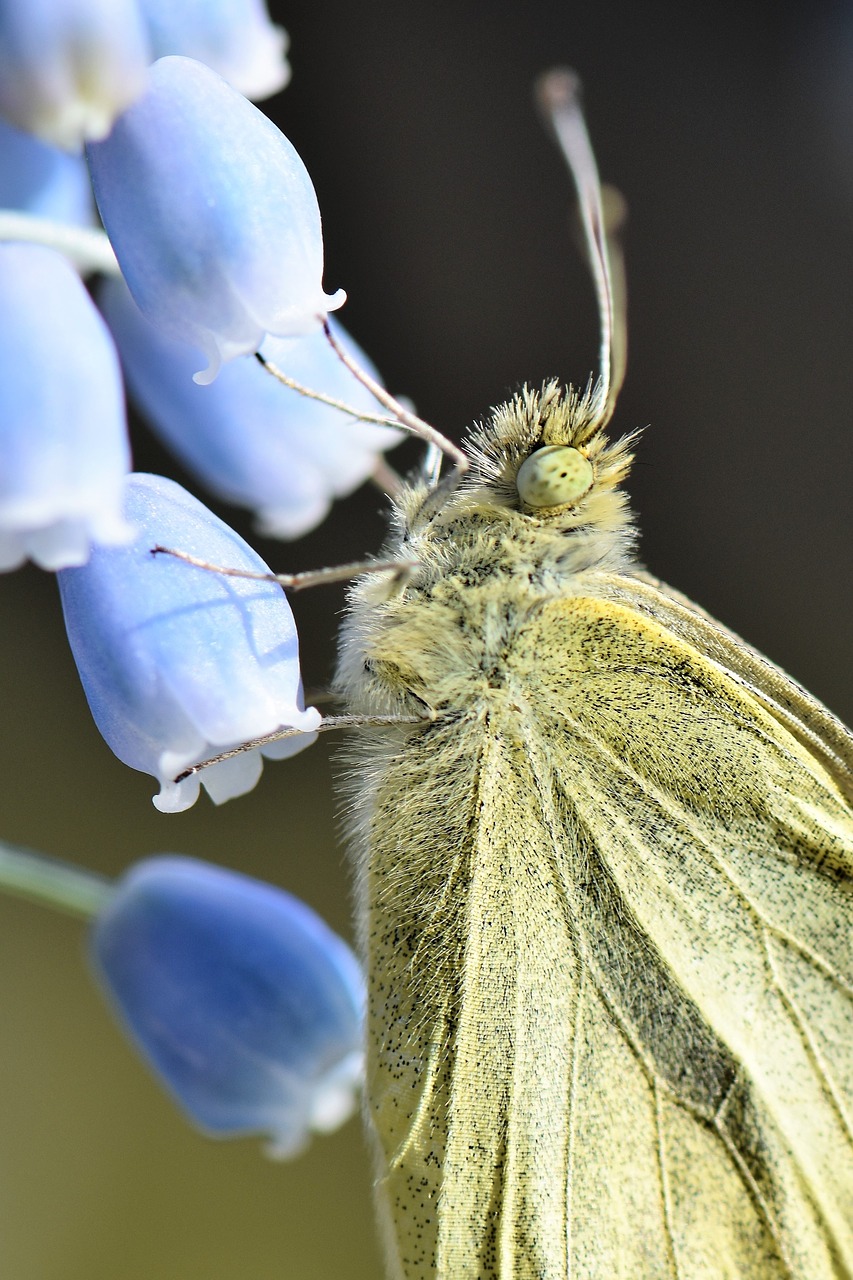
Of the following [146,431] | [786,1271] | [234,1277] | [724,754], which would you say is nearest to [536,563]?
[724,754]

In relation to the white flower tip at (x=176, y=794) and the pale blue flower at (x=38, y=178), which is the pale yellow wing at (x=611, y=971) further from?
the pale blue flower at (x=38, y=178)

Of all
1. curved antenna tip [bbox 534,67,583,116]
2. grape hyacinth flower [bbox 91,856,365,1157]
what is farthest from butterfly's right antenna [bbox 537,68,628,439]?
grape hyacinth flower [bbox 91,856,365,1157]

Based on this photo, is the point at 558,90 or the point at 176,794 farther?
the point at 558,90

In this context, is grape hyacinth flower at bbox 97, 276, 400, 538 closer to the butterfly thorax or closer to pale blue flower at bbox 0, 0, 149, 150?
the butterfly thorax

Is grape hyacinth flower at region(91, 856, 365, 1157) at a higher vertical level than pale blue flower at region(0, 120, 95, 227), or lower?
lower

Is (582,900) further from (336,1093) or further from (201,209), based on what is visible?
(201,209)

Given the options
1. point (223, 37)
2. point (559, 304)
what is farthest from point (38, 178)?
point (559, 304)

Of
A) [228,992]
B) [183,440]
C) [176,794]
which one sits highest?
[183,440]
